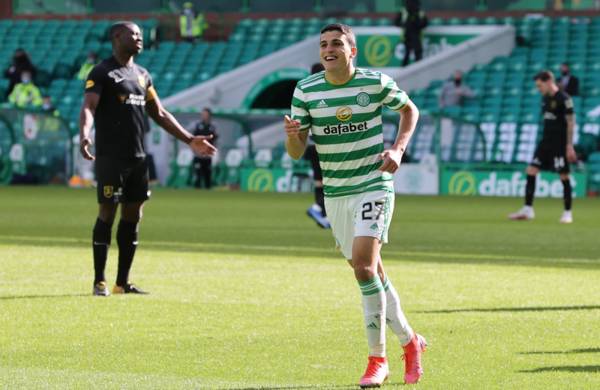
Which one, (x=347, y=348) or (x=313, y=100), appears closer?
(x=313, y=100)

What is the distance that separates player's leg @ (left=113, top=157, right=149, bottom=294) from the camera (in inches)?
489

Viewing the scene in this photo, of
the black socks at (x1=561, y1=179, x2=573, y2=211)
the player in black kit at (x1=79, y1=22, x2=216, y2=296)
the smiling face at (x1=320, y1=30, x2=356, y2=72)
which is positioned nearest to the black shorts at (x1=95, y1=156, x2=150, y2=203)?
the player in black kit at (x1=79, y1=22, x2=216, y2=296)

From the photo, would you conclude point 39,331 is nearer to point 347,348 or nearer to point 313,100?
point 347,348

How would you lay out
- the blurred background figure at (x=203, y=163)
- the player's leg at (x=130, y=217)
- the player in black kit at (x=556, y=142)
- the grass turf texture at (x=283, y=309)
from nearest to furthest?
the grass turf texture at (x=283, y=309) < the player's leg at (x=130, y=217) < the player in black kit at (x=556, y=142) < the blurred background figure at (x=203, y=163)

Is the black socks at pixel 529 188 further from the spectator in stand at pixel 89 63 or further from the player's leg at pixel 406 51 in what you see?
the spectator in stand at pixel 89 63

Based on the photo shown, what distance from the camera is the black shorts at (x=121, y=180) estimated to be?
12.3m

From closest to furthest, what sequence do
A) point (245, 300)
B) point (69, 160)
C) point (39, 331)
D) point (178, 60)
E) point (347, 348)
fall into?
point (347, 348) → point (39, 331) → point (245, 300) → point (69, 160) → point (178, 60)

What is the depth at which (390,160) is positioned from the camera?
7.98 meters

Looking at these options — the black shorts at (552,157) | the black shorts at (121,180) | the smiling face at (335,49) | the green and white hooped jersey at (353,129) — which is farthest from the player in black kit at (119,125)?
the black shorts at (552,157)

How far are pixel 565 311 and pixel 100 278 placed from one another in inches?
147

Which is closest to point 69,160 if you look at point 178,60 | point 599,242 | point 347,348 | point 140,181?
point 178,60

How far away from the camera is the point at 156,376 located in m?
8.24

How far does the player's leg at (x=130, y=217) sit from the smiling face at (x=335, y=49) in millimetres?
4425

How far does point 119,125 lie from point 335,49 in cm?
451
